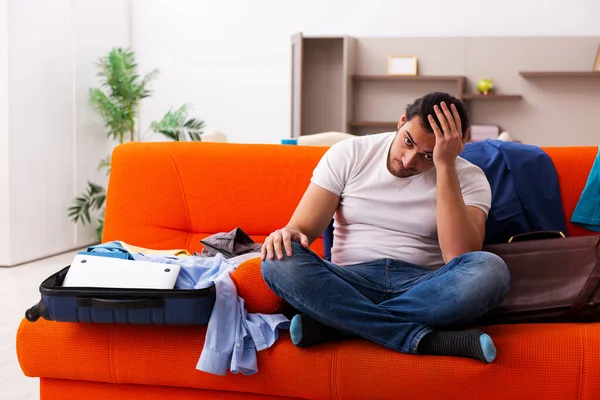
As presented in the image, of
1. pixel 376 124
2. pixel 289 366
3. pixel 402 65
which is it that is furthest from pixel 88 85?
pixel 289 366

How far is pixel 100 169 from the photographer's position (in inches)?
261

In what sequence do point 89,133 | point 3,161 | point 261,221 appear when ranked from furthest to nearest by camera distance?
point 89,133
point 3,161
point 261,221

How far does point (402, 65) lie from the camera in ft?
22.6

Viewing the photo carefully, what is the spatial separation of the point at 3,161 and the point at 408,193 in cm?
388

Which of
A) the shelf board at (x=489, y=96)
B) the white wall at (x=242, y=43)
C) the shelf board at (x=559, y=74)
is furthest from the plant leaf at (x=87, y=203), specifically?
the shelf board at (x=559, y=74)

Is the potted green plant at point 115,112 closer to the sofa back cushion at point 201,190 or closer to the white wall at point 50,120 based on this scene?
the white wall at point 50,120

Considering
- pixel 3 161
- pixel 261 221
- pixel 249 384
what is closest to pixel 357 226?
pixel 261 221

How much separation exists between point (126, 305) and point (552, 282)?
45.3 inches

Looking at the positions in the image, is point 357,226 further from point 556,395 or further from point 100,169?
point 100,169

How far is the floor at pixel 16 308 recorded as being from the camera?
258 cm

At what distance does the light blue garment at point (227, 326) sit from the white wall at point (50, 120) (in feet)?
12.2

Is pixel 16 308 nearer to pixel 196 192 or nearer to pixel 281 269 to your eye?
pixel 196 192

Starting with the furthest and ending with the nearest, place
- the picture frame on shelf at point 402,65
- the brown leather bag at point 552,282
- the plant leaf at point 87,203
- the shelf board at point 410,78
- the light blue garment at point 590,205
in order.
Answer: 1. the picture frame on shelf at point 402,65
2. the shelf board at point 410,78
3. the plant leaf at point 87,203
4. the light blue garment at point 590,205
5. the brown leather bag at point 552,282

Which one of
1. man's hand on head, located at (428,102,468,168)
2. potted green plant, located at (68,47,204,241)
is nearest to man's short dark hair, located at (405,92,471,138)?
man's hand on head, located at (428,102,468,168)
